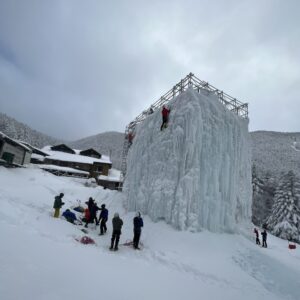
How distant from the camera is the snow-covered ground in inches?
248

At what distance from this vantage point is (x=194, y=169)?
52.2ft

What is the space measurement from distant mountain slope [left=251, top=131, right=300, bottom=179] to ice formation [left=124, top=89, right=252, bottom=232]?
72415 millimetres

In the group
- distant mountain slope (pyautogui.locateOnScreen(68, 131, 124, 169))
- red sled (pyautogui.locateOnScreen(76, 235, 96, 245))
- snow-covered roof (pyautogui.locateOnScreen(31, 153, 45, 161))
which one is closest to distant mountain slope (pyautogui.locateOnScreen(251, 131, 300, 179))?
distant mountain slope (pyautogui.locateOnScreen(68, 131, 124, 169))

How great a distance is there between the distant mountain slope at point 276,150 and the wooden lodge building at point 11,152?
7327cm

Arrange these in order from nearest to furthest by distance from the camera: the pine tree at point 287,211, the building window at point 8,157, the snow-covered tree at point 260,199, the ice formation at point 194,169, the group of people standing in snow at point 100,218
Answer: the group of people standing in snow at point 100,218 < the ice formation at point 194,169 < the building window at point 8,157 < the pine tree at point 287,211 < the snow-covered tree at point 260,199

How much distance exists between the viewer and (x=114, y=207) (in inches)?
803

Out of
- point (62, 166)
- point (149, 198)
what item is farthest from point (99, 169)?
point (149, 198)

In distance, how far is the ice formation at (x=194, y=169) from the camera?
1562cm

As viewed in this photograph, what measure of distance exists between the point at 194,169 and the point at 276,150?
126748 mm

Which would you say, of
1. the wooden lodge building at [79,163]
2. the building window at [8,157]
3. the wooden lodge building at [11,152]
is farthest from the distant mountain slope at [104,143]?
the building window at [8,157]

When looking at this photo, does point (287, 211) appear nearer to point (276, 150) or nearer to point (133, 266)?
point (133, 266)

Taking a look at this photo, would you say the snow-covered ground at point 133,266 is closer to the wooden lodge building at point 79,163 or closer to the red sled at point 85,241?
the red sled at point 85,241

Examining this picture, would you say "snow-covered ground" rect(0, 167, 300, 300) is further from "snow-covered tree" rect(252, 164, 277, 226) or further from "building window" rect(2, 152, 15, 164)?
"snow-covered tree" rect(252, 164, 277, 226)

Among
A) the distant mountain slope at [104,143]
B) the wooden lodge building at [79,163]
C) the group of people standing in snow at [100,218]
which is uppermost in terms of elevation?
the distant mountain slope at [104,143]
